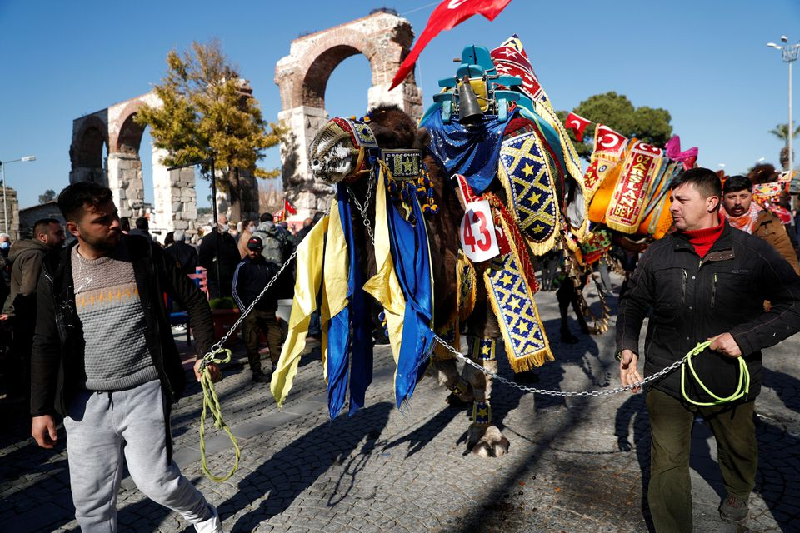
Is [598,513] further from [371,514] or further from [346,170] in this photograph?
[346,170]

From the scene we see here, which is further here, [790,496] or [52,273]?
[790,496]

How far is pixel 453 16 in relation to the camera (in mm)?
3588

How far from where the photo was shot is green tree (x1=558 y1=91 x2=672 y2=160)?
38.8 meters

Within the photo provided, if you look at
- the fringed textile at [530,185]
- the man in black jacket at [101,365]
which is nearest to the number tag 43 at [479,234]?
the fringed textile at [530,185]

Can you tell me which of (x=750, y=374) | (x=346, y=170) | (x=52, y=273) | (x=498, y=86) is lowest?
(x=750, y=374)

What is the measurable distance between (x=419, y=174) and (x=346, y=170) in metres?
0.58

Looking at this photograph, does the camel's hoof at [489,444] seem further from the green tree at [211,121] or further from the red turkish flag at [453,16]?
the green tree at [211,121]

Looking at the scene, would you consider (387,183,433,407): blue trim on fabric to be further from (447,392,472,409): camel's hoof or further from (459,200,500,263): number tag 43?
(447,392,472,409): camel's hoof

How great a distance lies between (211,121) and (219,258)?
1477 cm

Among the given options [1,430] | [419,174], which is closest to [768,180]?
[419,174]

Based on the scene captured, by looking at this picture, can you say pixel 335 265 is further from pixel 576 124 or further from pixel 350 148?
pixel 576 124

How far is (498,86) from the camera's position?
3.86m

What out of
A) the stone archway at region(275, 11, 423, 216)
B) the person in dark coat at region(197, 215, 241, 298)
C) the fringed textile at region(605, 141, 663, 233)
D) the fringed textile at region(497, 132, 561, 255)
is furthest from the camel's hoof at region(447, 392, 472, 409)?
the stone archway at region(275, 11, 423, 216)

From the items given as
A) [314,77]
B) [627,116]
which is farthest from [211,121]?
[627,116]
